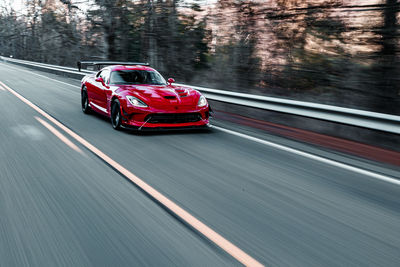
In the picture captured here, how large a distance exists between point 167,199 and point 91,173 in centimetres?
146

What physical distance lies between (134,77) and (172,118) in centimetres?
198

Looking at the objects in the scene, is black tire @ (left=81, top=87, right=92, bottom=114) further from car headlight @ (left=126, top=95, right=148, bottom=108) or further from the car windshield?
car headlight @ (left=126, top=95, right=148, bottom=108)

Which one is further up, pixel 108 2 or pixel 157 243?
pixel 108 2

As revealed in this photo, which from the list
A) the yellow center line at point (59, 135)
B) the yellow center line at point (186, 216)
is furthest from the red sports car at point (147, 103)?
the yellow center line at point (186, 216)

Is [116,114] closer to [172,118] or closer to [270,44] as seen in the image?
[172,118]

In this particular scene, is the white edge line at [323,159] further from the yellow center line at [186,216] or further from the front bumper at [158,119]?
the yellow center line at [186,216]

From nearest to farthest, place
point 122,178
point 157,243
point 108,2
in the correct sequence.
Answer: point 157,243 < point 122,178 < point 108,2

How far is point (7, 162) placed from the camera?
598cm

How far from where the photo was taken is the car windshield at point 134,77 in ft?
31.1

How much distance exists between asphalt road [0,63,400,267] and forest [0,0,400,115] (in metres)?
5.10

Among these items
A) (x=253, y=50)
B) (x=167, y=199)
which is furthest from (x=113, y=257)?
(x=253, y=50)

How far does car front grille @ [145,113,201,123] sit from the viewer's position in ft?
26.7

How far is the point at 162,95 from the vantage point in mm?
8414

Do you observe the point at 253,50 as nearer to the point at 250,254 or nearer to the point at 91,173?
the point at 91,173
